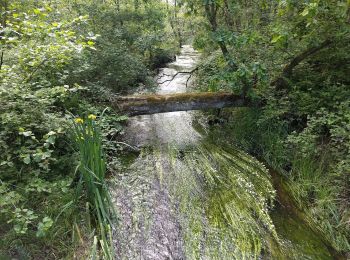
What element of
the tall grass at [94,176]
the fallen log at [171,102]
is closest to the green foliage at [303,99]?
the fallen log at [171,102]

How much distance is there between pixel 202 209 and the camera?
300cm

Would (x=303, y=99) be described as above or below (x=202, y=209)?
above

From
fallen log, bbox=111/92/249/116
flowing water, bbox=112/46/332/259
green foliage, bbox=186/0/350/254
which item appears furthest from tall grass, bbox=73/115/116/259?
green foliage, bbox=186/0/350/254

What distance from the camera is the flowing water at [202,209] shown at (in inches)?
98.0

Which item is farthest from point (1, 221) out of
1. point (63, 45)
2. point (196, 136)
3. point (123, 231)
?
point (196, 136)

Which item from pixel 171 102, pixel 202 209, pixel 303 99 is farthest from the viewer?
pixel 171 102

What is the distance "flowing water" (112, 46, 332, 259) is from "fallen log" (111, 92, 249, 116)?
2.07ft

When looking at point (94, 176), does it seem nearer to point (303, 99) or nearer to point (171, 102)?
point (171, 102)

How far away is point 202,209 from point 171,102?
2138mm

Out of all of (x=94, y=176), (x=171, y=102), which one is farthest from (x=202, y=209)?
(x=171, y=102)

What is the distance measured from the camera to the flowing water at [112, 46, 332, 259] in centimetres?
249

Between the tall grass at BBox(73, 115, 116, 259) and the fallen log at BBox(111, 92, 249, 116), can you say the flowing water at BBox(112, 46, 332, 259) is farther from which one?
the fallen log at BBox(111, 92, 249, 116)

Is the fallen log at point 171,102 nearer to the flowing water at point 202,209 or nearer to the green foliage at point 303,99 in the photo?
the green foliage at point 303,99

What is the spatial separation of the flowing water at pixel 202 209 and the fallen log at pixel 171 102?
0.63 metres
